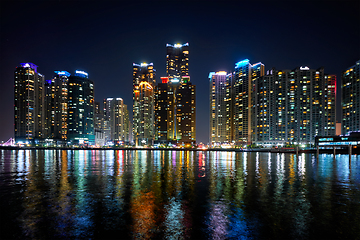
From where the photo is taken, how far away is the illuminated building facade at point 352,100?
611 ft

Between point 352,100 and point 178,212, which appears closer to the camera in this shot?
point 178,212

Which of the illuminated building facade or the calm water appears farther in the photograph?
the illuminated building facade

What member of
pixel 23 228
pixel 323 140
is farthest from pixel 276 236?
pixel 323 140

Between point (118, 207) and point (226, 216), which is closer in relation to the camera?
point (226, 216)

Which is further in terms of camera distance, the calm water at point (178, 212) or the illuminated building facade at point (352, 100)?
the illuminated building facade at point (352, 100)

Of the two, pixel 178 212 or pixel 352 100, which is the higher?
pixel 352 100

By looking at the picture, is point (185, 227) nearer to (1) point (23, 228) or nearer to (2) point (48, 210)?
(1) point (23, 228)

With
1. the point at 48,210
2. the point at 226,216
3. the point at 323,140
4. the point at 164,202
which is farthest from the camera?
the point at 323,140

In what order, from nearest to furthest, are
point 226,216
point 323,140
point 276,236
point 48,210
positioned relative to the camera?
point 276,236
point 226,216
point 48,210
point 323,140

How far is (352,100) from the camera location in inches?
7549

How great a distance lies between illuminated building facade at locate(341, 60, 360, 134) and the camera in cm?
18612

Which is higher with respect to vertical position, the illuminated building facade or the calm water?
the illuminated building facade

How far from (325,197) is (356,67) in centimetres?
21974

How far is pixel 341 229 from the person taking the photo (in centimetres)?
1380
